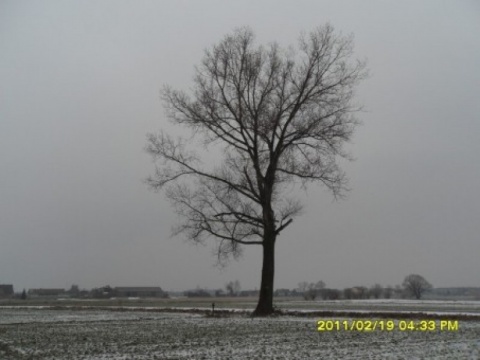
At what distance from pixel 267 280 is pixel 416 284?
129 metres

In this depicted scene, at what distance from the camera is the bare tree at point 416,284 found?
149125mm

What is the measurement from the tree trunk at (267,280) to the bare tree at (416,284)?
125 metres

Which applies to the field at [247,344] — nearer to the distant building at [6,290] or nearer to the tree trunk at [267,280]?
the tree trunk at [267,280]

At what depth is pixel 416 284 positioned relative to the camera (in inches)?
5906

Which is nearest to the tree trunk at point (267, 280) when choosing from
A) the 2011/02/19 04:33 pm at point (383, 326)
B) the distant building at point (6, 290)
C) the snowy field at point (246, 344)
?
the 2011/02/19 04:33 pm at point (383, 326)

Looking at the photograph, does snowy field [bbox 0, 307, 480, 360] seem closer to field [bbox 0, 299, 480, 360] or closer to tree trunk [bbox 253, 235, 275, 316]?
field [bbox 0, 299, 480, 360]

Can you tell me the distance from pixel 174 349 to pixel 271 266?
1644cm

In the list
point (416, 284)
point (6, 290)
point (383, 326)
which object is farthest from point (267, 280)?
point (6, 290)

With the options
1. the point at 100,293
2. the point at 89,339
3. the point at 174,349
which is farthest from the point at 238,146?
the point at 100,293

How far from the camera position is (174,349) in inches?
606

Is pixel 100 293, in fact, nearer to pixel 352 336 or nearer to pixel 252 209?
pixel 252 209

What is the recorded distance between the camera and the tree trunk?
31078 mm

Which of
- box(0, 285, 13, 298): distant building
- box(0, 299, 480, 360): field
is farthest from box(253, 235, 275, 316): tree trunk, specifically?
box(0, 285, 13, 298): distant building

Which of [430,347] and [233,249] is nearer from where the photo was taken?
[430,347]
